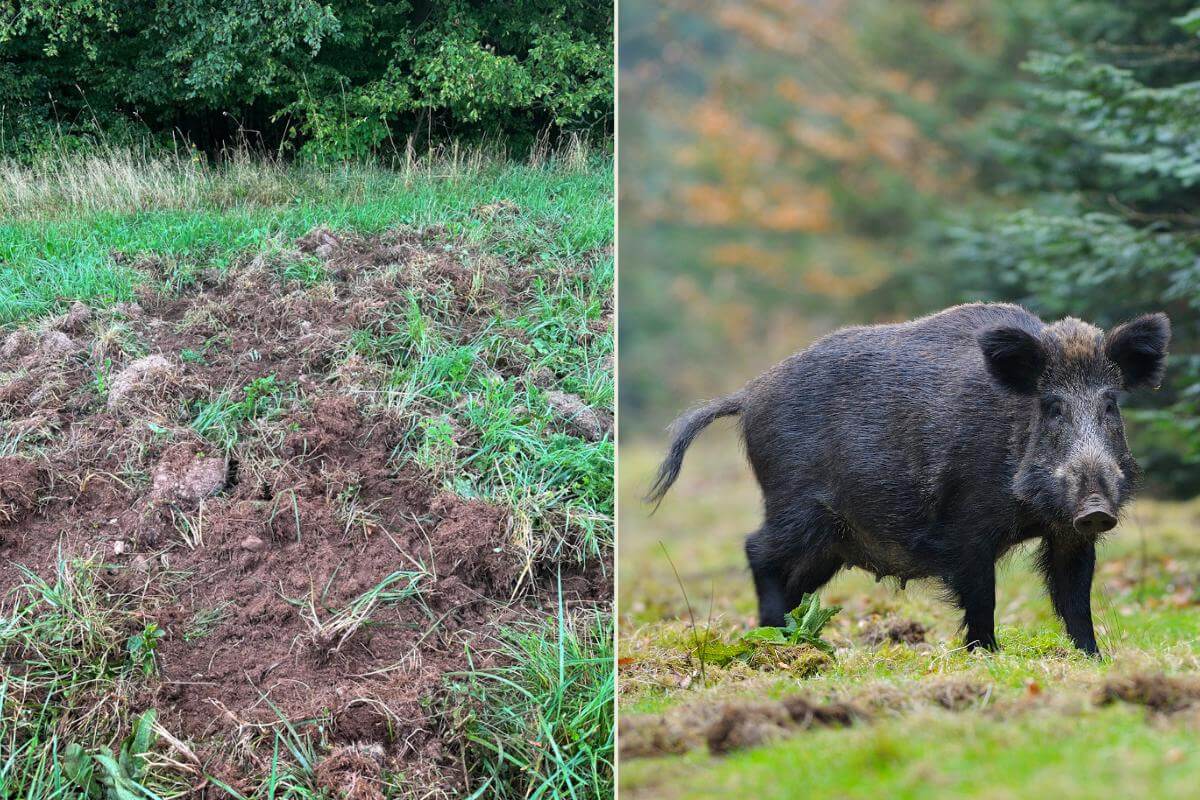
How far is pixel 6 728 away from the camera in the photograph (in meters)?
4.30

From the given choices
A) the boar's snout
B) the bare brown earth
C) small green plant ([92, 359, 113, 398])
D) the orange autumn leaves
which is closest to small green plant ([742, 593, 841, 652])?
the boar's snout

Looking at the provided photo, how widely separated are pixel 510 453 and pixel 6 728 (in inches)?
93.8

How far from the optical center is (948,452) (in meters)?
3.79

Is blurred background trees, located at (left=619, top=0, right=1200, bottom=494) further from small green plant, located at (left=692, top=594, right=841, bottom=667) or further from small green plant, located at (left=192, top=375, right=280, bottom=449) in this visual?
small green plant, located at (left=192, top=375, right=280, bottom=449)

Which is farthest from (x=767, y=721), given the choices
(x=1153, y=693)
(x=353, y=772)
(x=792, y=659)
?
(x=353, y=772)

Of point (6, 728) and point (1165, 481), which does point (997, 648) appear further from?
point (1165, 481)

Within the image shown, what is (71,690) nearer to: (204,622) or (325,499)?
(204,622)

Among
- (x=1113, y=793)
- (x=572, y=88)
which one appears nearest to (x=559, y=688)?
(x=1113, y=793)

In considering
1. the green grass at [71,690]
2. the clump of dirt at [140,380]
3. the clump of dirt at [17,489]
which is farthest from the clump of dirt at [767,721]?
the clump of dirt at [140,380]

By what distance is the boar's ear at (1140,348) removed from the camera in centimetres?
340

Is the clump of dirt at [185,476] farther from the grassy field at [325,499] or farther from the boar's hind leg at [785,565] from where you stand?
the boar's hind leg at [785,565]

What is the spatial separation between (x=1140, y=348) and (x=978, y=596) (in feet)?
2.97

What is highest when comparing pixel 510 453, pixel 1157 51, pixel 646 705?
pixel 1157 51

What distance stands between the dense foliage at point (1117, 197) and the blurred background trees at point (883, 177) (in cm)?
3
